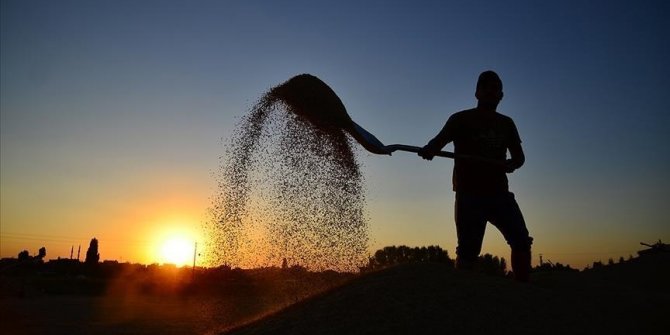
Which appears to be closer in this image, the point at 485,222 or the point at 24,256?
the point at 485,222

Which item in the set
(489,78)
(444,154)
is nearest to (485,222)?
(444,154)

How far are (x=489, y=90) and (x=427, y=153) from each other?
84 cm

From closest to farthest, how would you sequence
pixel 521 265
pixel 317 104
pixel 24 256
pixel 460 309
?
pixel 460 309 < pixel 521 265 < pixel 317 104 < pixel 24 256

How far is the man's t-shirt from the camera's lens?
4.39 metres

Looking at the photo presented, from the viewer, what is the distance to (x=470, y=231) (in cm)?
432

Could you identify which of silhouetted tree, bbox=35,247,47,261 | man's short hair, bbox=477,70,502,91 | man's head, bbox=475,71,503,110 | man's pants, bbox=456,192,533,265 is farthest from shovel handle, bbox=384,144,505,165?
silhouetted tree, bbox=35,247,47,261

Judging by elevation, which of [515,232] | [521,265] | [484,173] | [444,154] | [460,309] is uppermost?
[444,154]

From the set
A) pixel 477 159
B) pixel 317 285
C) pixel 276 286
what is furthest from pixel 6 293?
pixel 477 159

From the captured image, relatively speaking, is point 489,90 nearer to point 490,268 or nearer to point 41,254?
point 490,268

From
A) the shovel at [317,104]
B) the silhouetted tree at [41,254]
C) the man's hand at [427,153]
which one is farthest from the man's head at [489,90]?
the silhouetted tree at [41,254]

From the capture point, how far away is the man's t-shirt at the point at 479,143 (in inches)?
173

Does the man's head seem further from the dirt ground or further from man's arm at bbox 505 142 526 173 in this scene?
the dirt ground

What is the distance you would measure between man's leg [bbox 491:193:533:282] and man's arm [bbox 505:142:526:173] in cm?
31

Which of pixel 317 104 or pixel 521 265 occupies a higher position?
pixel 317 104
